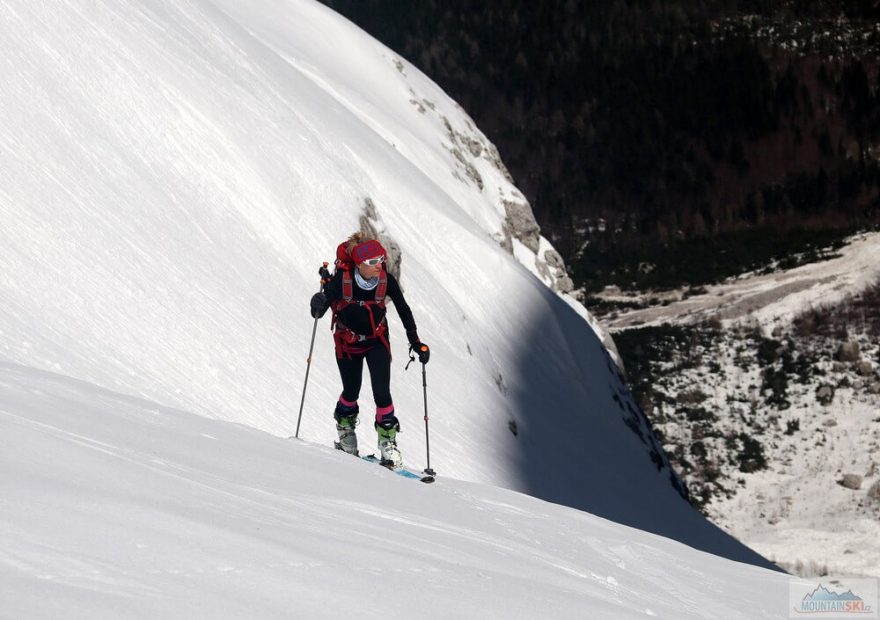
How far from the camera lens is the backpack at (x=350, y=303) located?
30.8 feet

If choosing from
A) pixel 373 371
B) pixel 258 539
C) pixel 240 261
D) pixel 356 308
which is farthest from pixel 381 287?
pixel 240 261

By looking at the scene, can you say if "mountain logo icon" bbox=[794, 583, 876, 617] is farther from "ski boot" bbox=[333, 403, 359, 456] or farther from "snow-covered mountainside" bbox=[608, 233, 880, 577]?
"snow-covered mountainside" bbox=[608, 233, 880, 577]

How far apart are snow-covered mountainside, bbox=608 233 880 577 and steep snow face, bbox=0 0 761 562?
423 inches

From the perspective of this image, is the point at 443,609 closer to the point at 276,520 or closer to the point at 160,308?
the point at 276,520

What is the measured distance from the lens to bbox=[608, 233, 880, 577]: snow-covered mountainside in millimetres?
38375

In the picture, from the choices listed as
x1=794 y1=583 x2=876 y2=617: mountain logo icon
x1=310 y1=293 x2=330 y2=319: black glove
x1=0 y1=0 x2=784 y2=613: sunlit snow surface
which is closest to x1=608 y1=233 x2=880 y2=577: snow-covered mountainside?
x1=0 y1=0 x2=784 y2=613: sunlit snow surface

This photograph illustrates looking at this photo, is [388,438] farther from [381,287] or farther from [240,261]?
[240,261]

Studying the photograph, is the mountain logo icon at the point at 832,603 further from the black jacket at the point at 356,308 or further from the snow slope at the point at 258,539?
the black jacket at the point at 356,308

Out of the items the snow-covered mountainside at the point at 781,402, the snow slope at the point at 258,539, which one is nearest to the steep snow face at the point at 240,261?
the snow slope at the point at 258,539

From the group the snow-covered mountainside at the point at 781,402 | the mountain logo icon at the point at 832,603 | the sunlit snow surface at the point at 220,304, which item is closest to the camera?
the sunlit snow surface at the point at 220,304

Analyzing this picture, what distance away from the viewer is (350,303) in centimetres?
944

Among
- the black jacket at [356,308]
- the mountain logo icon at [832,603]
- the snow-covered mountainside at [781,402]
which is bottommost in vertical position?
the snow-covered mountainside at [781,402]

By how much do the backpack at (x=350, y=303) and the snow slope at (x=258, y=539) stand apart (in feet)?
3.81

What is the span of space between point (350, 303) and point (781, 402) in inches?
1719
